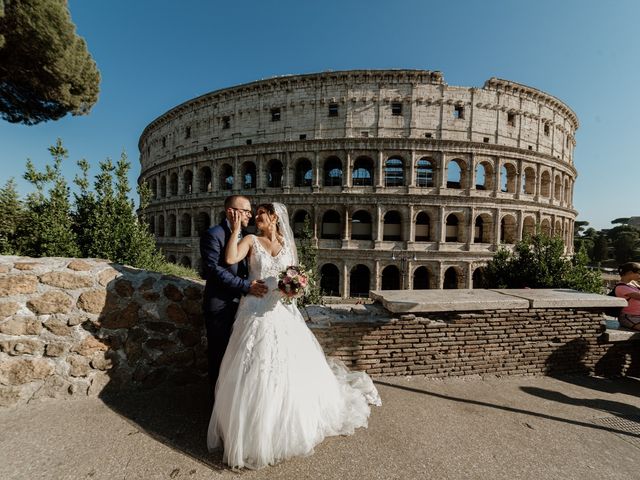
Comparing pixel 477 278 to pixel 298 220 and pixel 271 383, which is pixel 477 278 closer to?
pixel 298 220

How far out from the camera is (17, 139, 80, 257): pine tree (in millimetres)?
4949

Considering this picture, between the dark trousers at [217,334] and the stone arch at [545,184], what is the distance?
28.7 metres

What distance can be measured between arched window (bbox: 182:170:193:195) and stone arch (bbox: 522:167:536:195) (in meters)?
29.8

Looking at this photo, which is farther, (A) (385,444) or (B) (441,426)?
(B) (441,426)

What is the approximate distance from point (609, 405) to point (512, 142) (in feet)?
76.2

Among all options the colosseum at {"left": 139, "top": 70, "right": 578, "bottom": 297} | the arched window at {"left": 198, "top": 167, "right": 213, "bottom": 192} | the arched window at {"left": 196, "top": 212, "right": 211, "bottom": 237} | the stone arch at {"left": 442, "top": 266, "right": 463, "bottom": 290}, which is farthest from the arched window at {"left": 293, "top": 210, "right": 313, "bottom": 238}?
the stone arch at {"left": 442, "top": 266, "right": 463, "bottom": 290}

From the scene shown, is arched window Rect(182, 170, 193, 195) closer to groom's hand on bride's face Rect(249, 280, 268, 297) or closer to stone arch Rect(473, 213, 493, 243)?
groom's hand on bride's face Rect(249, 280, 268, 297)

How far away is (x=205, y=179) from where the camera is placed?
2442cm

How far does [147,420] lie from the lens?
281 centimetres

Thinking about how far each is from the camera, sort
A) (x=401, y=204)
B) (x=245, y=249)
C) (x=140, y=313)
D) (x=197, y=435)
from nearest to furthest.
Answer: (x=197, y=435), (x=245, y=249), (x=140, y=313), (x=401, y=204)

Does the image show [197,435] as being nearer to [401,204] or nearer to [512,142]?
[401,204]

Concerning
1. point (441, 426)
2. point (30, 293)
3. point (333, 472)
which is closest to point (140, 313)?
point (30, 293)

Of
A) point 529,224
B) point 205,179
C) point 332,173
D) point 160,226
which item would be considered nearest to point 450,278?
point 529,224

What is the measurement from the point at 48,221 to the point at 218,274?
4.79 m
